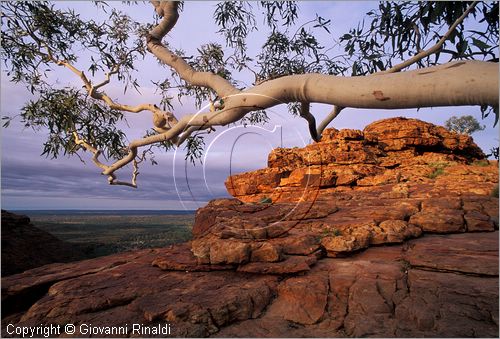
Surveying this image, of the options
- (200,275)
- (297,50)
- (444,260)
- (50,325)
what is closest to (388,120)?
(297,50)

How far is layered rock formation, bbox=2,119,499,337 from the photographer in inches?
169

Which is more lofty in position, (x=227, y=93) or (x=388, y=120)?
(x=388, y=120)

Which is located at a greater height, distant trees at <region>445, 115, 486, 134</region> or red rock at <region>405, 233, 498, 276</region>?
distant trees at <region>445, 115, 486, 134</region>

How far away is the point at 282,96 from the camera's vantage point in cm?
346

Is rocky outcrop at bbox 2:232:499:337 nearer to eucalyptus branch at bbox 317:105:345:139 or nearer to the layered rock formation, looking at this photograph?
the layered rock formation

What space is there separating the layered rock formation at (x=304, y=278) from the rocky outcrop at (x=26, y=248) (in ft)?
20.3

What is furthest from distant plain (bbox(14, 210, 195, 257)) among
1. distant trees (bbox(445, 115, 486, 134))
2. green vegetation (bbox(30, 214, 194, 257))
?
distant trees (bbox(445, 115, 486, 134))

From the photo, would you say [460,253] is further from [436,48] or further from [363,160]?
[363,160]

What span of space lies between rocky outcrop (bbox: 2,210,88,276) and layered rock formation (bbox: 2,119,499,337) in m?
6.20

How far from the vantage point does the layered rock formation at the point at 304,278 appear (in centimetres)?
428

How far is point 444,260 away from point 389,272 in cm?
113

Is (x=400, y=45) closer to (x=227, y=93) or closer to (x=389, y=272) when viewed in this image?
(x=227, y=93)

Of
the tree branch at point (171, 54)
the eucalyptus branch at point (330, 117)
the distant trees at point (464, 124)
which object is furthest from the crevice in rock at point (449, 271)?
the distant trees at point (464, 124)

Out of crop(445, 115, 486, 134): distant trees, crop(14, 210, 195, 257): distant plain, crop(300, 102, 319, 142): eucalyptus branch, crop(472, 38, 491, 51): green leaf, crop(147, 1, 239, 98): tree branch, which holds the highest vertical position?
crop(445, 115, 486, 134): distant trees
